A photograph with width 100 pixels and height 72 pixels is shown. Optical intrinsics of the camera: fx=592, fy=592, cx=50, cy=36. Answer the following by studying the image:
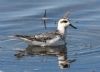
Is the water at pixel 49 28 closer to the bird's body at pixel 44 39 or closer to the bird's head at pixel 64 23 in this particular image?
the bird's body at pixel 44 39

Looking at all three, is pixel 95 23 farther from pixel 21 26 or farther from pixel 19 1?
pixel 19 1

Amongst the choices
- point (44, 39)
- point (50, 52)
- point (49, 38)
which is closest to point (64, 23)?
point (49, 38)

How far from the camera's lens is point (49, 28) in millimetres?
16922

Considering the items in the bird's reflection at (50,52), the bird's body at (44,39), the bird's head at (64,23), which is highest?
the bird's head at (64,23)

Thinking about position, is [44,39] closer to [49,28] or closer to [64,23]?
[64,23]

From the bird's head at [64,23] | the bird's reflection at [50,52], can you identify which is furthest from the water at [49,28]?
the bird's head at [64,23]

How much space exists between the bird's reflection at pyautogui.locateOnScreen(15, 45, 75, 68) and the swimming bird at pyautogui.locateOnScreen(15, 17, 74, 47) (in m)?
0.13

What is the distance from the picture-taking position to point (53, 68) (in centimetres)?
1362

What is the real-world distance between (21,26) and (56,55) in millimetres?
2567

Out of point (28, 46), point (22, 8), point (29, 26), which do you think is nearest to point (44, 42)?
point (28, 46)

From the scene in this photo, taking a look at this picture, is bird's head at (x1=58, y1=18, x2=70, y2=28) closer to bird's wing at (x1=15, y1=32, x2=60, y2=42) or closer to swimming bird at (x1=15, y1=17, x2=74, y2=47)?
swimming bird at (x1=15, y1=17, x2=74, y2=47)

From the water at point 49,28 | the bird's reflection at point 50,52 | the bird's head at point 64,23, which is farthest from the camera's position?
the bird's head at point 64,23

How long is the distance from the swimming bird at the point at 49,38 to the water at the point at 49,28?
0.75 feet

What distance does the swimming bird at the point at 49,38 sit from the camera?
1546 centimetres
